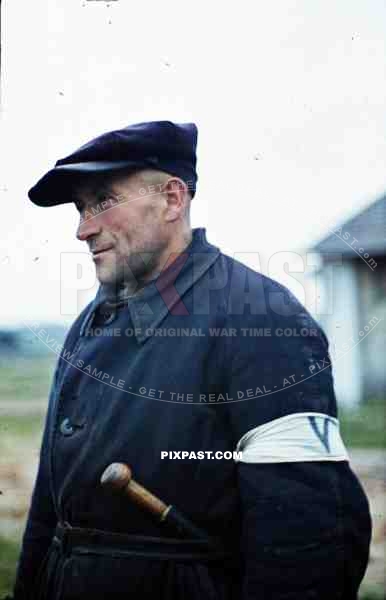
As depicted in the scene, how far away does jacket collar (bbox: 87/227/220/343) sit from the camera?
1.10m

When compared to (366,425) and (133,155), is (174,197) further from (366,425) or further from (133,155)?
(366,425)

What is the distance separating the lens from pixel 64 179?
46.2 inches

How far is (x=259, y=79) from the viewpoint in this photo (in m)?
1.25

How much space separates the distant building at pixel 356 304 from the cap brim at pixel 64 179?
0.40 m

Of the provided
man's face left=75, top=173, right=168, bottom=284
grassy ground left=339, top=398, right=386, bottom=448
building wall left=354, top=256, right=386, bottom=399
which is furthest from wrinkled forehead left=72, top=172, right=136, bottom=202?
grassy ground left=339, top=398, right=386, bottom=448

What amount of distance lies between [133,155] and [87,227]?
0.50 feet

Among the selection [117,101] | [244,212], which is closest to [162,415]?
[244,212]

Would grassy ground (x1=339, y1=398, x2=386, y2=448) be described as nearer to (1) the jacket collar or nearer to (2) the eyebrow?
(1) the jacket collar

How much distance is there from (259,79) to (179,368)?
60 centimetres

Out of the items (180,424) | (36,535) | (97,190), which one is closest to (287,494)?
(180,424)

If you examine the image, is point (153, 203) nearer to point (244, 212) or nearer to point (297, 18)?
point (244, 212)

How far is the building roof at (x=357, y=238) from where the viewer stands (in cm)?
118

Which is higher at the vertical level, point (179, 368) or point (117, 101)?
point (117, 101)

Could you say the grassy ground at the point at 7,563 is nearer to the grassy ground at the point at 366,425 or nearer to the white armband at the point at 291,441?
the white armband at the point at 291,441
